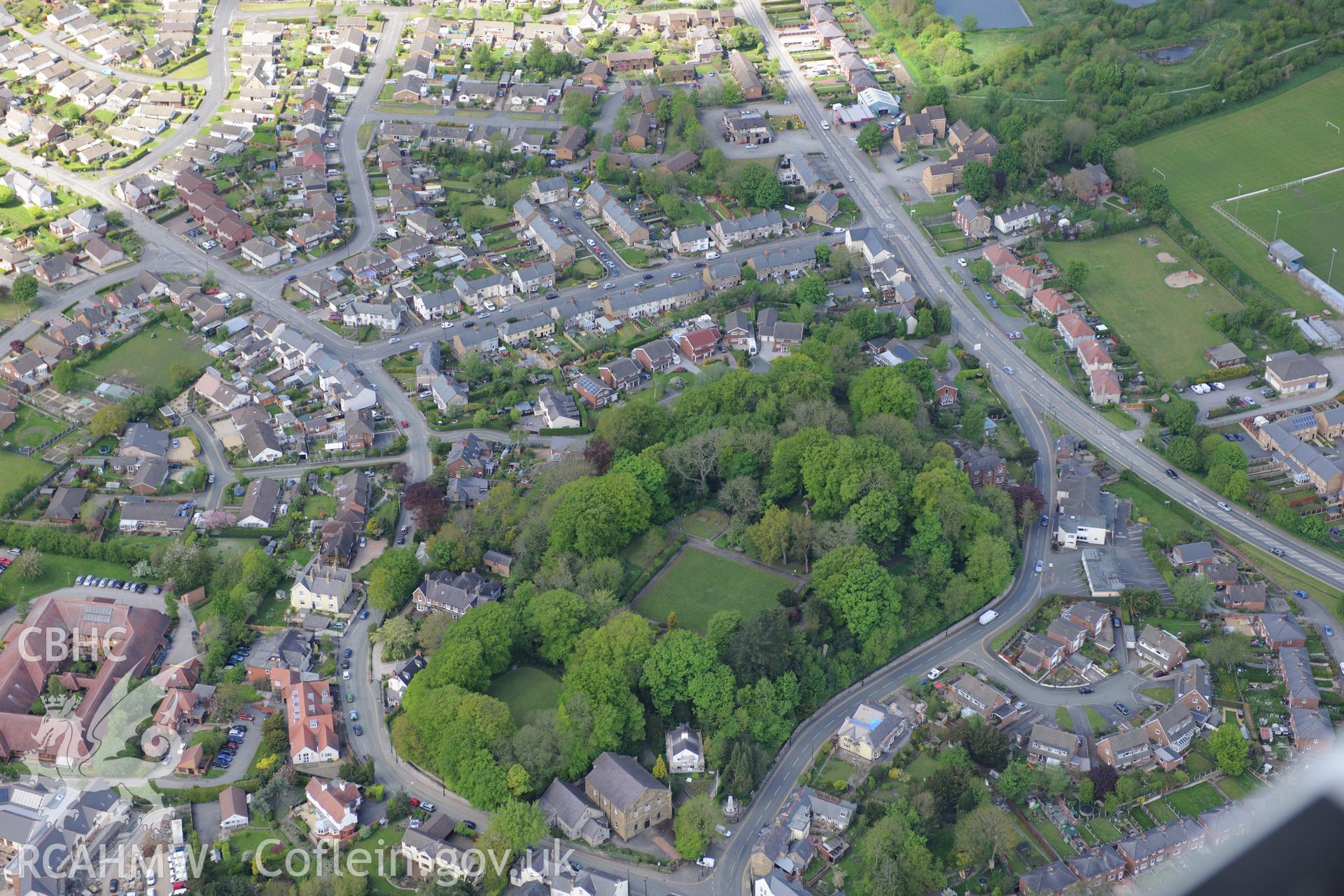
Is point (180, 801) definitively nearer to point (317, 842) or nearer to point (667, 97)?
point (317, 842)

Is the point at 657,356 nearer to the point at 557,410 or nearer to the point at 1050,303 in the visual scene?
the point at 557,410

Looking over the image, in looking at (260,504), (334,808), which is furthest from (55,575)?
(334,808)

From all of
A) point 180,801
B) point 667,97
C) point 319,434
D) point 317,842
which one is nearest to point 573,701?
point 317,842

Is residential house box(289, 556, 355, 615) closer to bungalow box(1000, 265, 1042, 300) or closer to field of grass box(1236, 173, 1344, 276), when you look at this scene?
bungalow box(1000, 265, 1042, 300)

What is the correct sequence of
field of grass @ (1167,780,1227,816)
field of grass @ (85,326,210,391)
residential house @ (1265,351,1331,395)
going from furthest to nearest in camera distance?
field of grass @ (85,326,210,391) < residential house @ (1265,351,1331,395) < field of grass @ (1167,780,1227,816)

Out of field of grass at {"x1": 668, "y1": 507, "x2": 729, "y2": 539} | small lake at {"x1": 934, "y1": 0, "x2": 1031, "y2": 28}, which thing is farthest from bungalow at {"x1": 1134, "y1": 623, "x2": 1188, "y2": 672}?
small lake at {"x1": 934, "y1": 0, "x2": 1031, "y2": 28}

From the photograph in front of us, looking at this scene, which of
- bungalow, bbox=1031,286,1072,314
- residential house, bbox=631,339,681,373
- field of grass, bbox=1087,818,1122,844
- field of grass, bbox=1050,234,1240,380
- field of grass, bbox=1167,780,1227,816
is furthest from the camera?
bungalow, bbox=1031,286,1072,314
